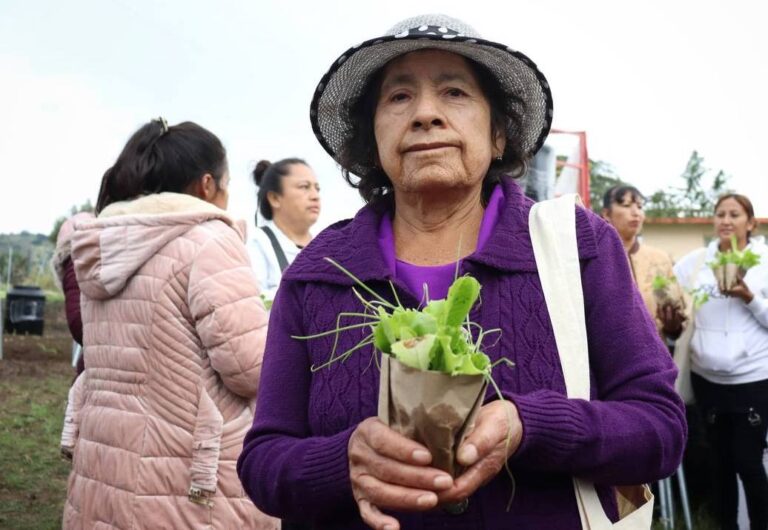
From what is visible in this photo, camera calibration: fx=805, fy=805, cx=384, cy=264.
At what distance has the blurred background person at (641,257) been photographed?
18.3 ft

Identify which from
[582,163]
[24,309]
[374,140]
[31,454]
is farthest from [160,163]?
[24,309]

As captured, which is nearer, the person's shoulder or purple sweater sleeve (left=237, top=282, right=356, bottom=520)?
purple sweater sleeve (left=237, top=282, right=356, bottom=520)

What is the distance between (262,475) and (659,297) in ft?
14.3

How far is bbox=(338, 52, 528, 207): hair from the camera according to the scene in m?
2.09

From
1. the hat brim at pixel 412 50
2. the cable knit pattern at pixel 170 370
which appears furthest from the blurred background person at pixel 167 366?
the hat brim at pixel 412 50

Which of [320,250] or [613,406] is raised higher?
[320,250]

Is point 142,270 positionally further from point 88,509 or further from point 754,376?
point 754,376

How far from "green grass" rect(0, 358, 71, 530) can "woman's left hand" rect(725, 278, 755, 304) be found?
16.7 ft

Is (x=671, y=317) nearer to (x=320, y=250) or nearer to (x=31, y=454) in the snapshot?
(x=320, y=250)

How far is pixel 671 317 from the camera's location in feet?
18.2

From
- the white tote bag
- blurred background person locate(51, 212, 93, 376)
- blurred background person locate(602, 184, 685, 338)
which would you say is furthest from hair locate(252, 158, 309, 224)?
the white tote bag

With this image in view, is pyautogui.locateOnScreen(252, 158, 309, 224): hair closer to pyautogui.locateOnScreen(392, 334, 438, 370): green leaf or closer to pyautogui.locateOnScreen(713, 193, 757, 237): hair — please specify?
pyautogui.locateOnScreen(713, 193, 757, 237): hair

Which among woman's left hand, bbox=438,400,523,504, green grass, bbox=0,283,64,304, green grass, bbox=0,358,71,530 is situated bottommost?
green grass, bbox=0,283,64,304

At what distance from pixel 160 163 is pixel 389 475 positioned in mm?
2082
